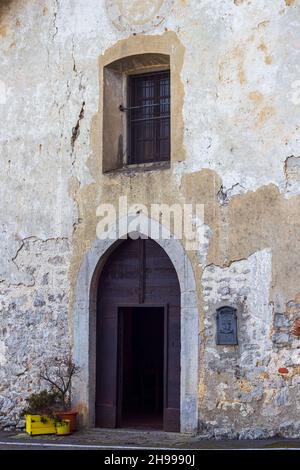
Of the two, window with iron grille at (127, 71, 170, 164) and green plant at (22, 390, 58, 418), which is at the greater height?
window with iron grille at (127, 71, 170, 164)

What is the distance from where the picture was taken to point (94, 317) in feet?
40.9

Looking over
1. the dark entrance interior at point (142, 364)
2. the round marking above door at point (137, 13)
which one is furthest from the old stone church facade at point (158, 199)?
the dark entrance interior at point (142, 364)

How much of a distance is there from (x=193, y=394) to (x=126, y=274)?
6.25 ft

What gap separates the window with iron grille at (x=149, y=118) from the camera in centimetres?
1252

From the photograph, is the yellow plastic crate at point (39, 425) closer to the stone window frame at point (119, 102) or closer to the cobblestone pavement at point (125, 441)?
the cobblestone pavement at point (125, 441)

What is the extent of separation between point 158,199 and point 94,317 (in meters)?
1.79

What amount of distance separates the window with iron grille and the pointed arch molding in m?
1.00

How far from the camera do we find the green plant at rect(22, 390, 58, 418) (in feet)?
39.7

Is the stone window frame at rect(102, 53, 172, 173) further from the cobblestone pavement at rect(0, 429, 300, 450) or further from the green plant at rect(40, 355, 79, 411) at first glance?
the cobblestone pavement at rect(0, 429, 300, 450)

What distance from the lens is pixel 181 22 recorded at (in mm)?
11945

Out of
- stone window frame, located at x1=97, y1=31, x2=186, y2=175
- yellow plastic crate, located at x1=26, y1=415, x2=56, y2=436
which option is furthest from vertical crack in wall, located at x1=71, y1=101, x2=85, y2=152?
yellow plastic crate, located at x1=26, y1=415, x2=56, y2=436

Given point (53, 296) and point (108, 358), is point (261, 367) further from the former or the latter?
point (53, 296)

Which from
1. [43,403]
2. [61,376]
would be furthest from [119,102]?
[43,403]

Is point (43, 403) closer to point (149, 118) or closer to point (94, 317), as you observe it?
point (94, 317)
